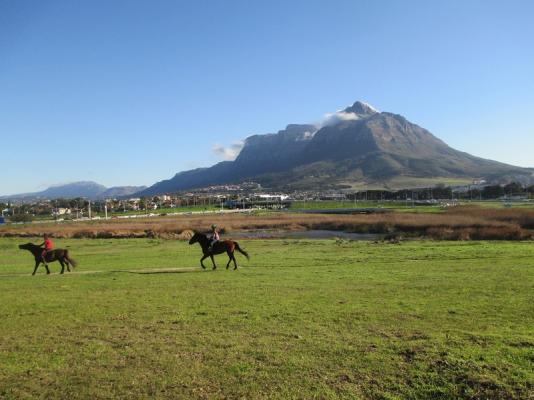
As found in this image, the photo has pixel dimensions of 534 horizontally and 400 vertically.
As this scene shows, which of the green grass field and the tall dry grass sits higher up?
the green grass field

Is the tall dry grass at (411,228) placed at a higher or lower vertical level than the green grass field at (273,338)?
lower

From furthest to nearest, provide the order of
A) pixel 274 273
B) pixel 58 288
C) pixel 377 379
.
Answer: pixel 274 273
pixel 58 288
pixel 377 379

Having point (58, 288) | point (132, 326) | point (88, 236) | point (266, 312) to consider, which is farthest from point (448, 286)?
point (88, 236)

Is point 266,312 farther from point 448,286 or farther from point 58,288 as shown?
point 58,288

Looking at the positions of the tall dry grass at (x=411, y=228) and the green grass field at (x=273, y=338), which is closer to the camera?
the green grass field at (x=273, y=338)

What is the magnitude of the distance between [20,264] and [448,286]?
83.9ft

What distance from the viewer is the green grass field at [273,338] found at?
8.07m

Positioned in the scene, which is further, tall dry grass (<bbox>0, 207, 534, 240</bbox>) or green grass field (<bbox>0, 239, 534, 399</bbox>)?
tall dry grass (<bbox>0, 207, 534, 240</bbox>)

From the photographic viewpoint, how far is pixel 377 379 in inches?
323

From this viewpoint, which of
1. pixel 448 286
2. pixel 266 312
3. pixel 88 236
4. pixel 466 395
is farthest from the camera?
pixel 88 236

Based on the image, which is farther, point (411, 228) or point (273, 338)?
point (411, 228)

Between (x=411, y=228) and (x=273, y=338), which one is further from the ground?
(x=273, y=338)

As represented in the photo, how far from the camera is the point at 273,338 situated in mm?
10508

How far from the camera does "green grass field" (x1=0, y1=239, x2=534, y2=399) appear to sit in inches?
318
